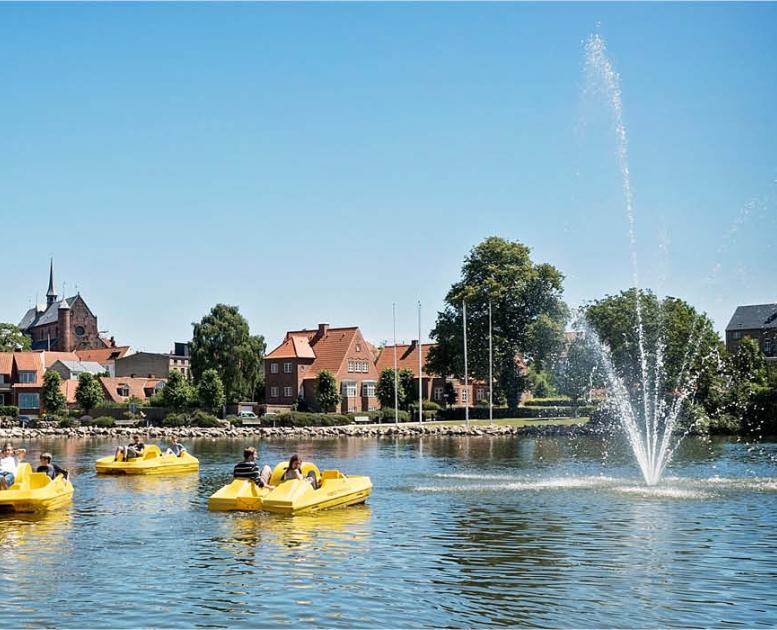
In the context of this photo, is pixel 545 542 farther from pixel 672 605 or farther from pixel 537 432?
pixel 537 432

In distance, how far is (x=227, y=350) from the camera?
100 metres

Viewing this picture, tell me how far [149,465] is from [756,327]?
11434cm

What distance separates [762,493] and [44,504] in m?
22.2

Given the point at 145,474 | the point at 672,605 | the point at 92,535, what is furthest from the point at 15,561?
the point at 145,474

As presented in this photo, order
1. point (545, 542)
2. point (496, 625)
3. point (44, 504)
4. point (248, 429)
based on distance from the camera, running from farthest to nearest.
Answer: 1. point (248, 429)
2. point (44, 504)
3. point (545, 542)
4. point (496, 625)

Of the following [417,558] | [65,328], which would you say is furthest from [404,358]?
[417,558]

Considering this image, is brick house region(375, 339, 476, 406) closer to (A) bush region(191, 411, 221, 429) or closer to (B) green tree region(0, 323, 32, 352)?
(A) bush region(191, 411, 221, 429)

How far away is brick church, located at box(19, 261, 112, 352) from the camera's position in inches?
6280

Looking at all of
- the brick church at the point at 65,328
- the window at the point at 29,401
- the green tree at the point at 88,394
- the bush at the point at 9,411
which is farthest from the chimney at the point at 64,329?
the green tree at the point at 88,394

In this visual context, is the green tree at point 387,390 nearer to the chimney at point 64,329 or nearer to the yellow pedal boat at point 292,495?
the yellow pedal boat at point 292,495

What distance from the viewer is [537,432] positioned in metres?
76.3

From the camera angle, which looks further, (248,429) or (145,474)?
(248,429)

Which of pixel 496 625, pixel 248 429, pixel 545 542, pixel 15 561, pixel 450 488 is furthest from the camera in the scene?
pixel 248 429

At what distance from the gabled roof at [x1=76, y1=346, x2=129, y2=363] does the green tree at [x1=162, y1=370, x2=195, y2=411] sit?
5712 cm
